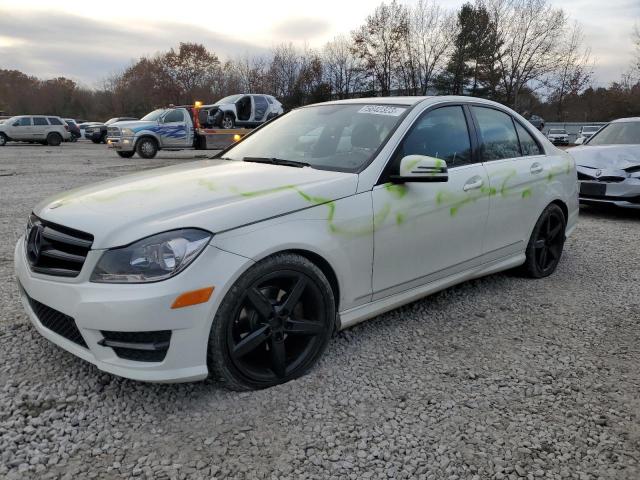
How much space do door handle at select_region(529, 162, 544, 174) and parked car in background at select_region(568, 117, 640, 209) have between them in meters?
3.87

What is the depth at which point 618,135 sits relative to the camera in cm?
841

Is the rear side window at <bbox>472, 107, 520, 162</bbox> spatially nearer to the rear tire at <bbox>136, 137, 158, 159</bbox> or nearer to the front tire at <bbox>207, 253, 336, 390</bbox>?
the front tire at <bbox>207, 253, 336, 390</bbox>

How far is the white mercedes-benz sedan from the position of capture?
2268mm

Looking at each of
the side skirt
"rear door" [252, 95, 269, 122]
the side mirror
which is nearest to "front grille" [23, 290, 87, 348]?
the side skirt

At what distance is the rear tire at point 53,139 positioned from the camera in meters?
29.5

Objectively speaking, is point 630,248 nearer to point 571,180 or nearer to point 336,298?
point 571,180

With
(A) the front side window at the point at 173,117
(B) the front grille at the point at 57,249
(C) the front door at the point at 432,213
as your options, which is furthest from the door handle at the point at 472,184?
(A) the front side window at the point at 173,117

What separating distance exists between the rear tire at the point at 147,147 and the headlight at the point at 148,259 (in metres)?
17.8

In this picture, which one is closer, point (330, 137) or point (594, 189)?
point (330, 137)

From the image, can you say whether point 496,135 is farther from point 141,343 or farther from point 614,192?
point 614,192

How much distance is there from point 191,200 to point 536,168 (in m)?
3.07

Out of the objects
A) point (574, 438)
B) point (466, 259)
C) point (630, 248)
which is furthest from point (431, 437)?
point (630, 248)

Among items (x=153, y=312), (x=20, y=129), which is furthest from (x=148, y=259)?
(x=20, y=129)

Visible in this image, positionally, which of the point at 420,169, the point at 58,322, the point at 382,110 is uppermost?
the point at 382,110
